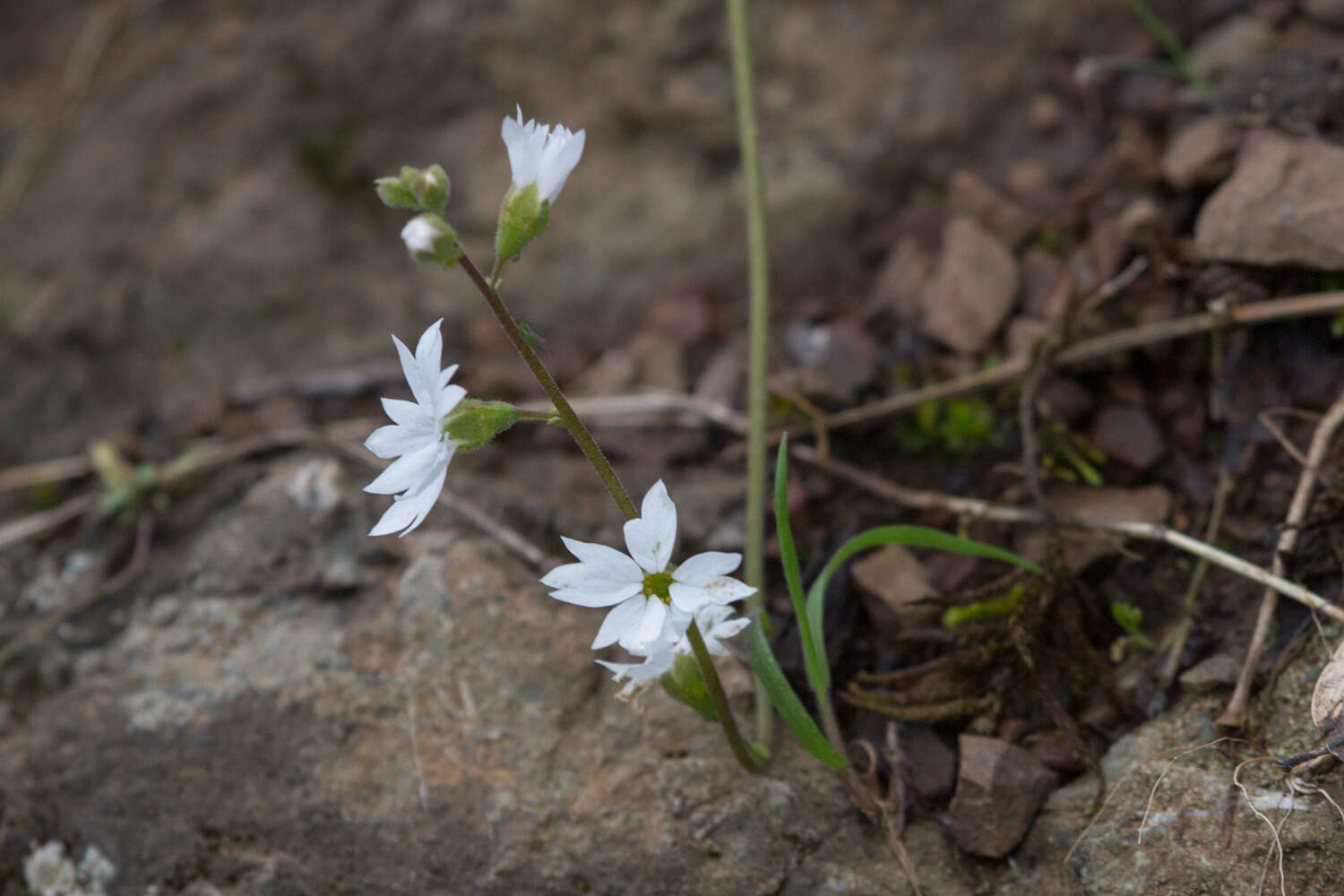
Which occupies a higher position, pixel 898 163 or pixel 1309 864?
pixel 898 163

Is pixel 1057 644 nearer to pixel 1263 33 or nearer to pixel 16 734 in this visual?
pixel 1263 33

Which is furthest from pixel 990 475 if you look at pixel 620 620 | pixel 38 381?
pixel 38 381

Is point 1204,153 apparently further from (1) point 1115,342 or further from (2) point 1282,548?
(2) point 1282,548

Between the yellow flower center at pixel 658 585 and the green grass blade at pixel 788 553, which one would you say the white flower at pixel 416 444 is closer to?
the yellow flower center at pixel 658 585

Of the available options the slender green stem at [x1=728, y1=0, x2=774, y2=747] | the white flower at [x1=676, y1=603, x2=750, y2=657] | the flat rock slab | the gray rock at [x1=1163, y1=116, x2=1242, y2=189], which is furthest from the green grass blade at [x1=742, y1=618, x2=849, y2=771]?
the gray rock at [x1=1163, y1=116, x2=1242, y2=189]

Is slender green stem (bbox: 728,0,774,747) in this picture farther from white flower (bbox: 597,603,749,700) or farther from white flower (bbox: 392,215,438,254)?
white flower (bbox: 392,215,438,254)

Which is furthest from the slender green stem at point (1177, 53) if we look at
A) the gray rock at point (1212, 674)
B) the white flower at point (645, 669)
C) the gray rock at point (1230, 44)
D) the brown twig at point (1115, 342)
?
the white flower at point (645, 669)
